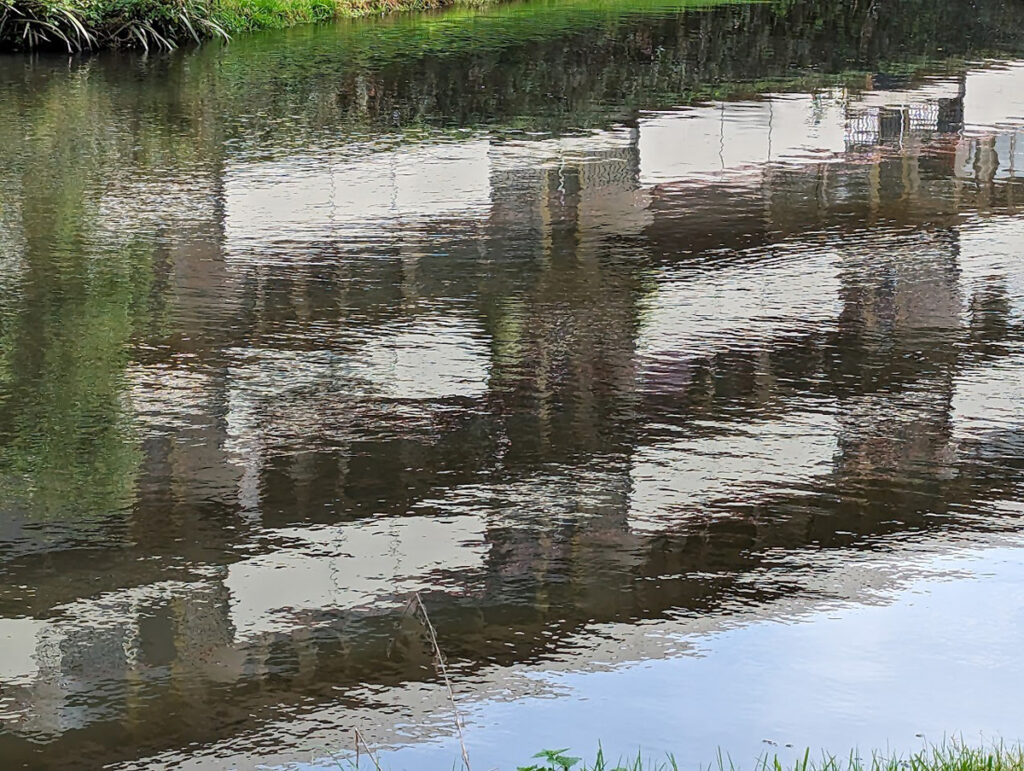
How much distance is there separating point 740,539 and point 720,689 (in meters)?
1.33

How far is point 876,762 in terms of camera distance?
4359 mm

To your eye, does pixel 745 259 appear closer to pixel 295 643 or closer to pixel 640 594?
pixel 640 594

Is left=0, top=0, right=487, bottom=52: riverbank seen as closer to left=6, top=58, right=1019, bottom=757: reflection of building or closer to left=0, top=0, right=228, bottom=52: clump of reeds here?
left=0, top=0, right=228, bottom=52: clump of reeds

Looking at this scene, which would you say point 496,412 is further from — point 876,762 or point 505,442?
point 876,762

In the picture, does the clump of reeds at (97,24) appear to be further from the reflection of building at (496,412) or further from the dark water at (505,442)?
the reflection of building at (496,412)

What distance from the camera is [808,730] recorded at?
15.4 ft

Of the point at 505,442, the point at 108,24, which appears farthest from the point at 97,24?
the point at 505,442

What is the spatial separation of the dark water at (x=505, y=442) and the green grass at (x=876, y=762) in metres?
0.11

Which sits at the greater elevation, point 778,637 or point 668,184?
point 668,184

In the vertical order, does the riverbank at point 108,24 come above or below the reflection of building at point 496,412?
above

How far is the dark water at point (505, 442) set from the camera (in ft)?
16.2

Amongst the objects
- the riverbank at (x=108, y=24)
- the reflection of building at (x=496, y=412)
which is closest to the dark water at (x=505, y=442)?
the reflection of building at (x=496, y=412)

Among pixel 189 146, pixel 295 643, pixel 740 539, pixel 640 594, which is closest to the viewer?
pixel 295 643

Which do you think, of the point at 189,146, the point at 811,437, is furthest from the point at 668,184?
the point at 811,437
